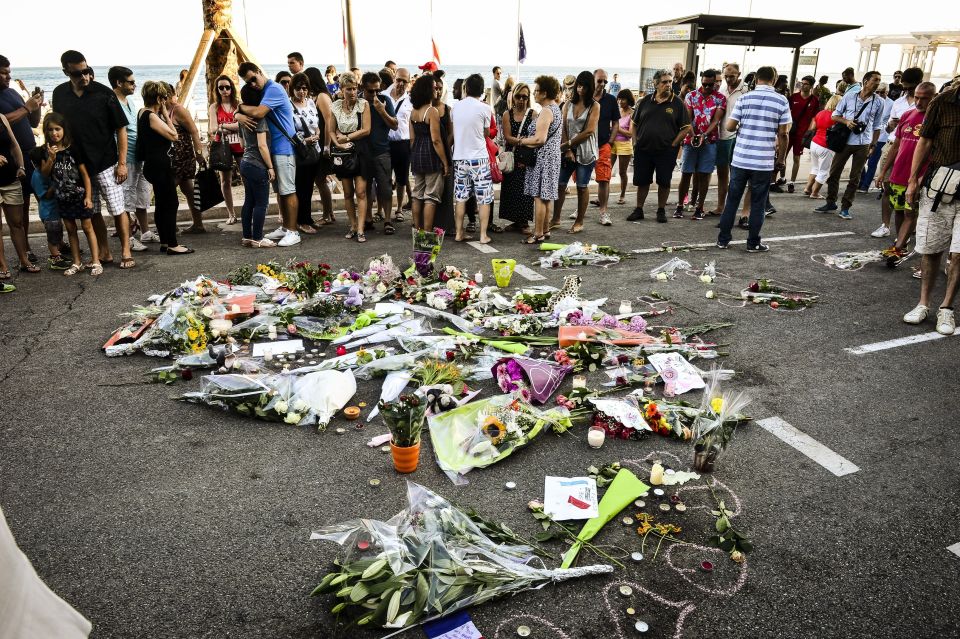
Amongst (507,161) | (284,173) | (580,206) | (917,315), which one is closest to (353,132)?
(284,173)

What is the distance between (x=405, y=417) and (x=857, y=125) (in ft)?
32.7

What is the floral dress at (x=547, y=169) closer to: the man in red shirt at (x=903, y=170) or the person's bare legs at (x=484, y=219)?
the person's bare legs at (x=484, y=219)

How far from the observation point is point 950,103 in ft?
16.0

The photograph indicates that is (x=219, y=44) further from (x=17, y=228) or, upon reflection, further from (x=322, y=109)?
(x=17, y=228)

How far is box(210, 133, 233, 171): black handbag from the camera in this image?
8.14m

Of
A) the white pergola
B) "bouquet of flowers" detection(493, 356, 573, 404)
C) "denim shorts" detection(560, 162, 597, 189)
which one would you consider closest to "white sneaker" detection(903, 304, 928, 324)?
"bouquet of flowers" detection(493, 356, 573, 404)

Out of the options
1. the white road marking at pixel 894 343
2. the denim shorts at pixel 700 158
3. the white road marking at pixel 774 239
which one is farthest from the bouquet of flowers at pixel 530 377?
the denim shorts at pixel 700 158

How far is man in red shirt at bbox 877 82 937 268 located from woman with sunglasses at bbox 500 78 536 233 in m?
4.32

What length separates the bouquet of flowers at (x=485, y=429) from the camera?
11.2ft

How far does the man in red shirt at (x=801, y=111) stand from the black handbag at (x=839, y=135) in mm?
1863

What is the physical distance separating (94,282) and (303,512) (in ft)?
15.7

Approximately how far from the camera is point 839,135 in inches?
391

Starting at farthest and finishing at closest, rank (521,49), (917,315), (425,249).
Result: (521,49) → (425,249) → (917,315)

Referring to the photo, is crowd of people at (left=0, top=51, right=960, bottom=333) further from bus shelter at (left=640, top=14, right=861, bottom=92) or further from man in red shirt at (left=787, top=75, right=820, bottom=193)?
bus shelter at (left=640, top=14, right=861, bottom=92)
